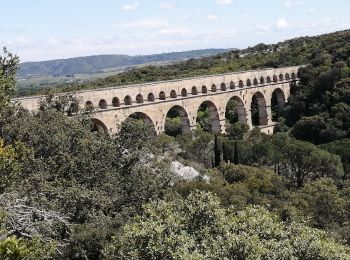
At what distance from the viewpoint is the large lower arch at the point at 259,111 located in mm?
55188

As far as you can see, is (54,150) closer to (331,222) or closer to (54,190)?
(54,190)

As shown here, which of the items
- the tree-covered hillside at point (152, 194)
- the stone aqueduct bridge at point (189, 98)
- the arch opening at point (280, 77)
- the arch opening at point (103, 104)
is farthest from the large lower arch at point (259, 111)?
the arch opening at point (103, 104)

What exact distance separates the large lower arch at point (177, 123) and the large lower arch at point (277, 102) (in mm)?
10518

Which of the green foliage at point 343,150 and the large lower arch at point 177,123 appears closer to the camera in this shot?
the green foliage at point 343,150

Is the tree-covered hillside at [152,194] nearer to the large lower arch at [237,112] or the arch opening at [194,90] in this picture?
the arch opening at [194,90]

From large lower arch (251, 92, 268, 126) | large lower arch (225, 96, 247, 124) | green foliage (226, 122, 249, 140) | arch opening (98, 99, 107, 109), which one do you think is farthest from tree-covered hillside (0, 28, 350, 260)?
large lower arch (251, 92, 268, 126)

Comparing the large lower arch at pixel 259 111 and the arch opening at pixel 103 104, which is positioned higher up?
the arch opening at pixel 103 104

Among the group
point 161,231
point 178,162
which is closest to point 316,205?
point 178,162

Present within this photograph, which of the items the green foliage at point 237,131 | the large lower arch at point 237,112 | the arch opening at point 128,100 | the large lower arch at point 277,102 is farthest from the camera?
the large lower arch at point 277,102

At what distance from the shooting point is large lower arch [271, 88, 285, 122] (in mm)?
58028

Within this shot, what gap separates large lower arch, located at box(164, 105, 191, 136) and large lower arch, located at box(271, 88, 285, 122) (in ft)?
34.5

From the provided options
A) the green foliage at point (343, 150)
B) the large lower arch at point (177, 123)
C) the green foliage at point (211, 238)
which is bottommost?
the green foliage at point (343, 150)

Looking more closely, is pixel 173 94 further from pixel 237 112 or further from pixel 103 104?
pixel 237 112

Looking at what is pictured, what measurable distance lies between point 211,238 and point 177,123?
46.3 meters
